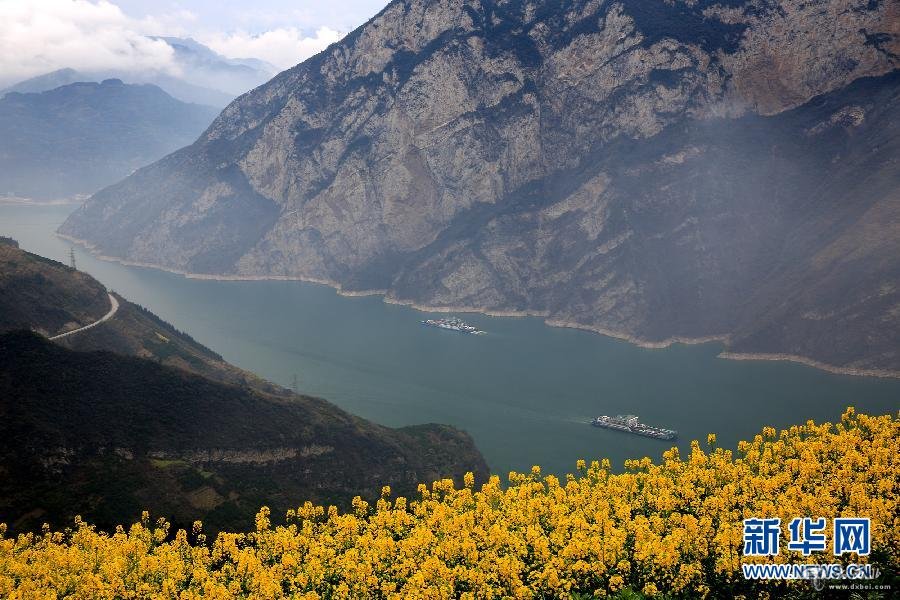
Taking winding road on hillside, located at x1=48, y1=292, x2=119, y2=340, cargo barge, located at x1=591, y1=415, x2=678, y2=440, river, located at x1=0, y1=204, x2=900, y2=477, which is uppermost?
winding road on hillside, located at x1=48, y1=292, x2=119, y2=340

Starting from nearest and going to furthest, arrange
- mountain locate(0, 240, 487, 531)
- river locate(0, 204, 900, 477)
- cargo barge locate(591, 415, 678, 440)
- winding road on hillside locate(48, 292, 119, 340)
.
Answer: mountain locate(0, 240, 487, 531), winding road on hillside locate(48, 292, 119, 340), river locate(0, 204, 900, 477), cargo barge locate(591, 415, 678, 440)

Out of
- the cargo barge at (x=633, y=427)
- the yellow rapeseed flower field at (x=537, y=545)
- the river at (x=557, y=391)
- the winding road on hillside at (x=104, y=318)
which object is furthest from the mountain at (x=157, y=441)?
the cargo barge at (x=633, y=427)

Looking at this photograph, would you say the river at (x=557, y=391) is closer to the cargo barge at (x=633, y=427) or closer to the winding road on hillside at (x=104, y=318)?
the cargo barge at (x=633, y=427)

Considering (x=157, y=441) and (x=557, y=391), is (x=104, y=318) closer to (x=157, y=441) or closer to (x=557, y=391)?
(x=157, y=441)

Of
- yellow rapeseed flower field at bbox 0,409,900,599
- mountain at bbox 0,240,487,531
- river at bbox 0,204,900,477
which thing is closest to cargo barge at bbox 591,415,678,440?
river at bbox 0,204,900,477

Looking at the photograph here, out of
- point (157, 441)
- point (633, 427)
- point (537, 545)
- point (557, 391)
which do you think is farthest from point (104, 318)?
point (537, 545)

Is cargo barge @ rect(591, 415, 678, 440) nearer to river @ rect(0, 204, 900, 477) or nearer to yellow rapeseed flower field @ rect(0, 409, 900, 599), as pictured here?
river @ rect(0, 204, 900, 477)

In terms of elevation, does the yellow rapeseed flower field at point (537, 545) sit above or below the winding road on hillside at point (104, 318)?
below
